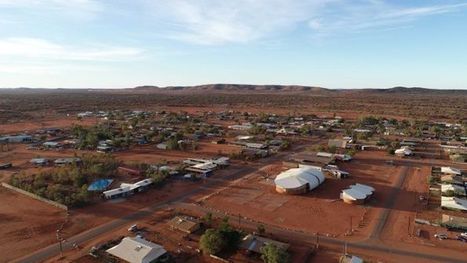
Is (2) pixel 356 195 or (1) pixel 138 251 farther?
(2) pixel 356 195

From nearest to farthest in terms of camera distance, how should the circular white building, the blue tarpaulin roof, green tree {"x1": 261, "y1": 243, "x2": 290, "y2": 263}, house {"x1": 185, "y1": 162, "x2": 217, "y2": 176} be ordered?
green tree {"x1": 261, "y1": 243, "x2": 290, "y2": 263} < the circular white building < the blue tarpaulin roof < house {"x1": 185, "y1": 162, "x2": 217, "y2": 176}

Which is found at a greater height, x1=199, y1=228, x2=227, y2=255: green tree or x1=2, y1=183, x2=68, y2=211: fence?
x1=199, y1=228, x2=227, y2=255: green tree

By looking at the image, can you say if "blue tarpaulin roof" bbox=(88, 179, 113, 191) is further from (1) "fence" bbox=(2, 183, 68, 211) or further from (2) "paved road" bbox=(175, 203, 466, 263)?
(2) "paved road" bbox=(175, 203, 466, 263)

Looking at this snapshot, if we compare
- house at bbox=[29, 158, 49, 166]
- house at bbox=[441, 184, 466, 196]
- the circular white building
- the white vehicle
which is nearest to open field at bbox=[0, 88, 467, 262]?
the white vehicle

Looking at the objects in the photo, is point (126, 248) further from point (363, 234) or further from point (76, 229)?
point (363, 234)

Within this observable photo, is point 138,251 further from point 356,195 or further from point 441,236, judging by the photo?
point 441,236

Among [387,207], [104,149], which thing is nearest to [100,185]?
[104,149]
